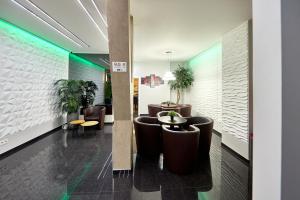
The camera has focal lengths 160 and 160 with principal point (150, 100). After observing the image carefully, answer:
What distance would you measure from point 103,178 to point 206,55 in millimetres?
5596

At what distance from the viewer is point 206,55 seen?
6.30 metres

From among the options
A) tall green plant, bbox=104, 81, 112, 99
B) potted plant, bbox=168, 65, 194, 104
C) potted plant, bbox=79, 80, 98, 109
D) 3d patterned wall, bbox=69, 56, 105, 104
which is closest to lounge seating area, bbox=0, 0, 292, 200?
potted plant, bbox=79, 80, 98, 109

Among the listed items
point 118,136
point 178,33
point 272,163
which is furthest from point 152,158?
point 178,33

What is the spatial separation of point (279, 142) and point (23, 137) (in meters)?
5.11

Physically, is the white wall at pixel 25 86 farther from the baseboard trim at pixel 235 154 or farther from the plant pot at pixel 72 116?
the baseboard trim at pixel 235 154

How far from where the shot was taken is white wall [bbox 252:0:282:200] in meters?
0.79

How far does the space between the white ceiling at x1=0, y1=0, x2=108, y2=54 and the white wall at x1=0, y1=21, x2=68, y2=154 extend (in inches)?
16.3

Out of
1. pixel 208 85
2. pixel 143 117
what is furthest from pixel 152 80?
pixel 143 117

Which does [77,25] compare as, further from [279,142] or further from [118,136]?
[279,142]

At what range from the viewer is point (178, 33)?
166 inches

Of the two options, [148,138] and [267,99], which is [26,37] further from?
[267,99]

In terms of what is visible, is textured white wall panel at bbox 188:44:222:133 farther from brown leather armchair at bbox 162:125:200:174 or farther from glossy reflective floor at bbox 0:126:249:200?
brown leather armchair at bbox 162:125:200:174

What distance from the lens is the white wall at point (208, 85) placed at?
5336 mm

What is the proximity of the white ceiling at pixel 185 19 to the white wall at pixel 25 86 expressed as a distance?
2.86 m
